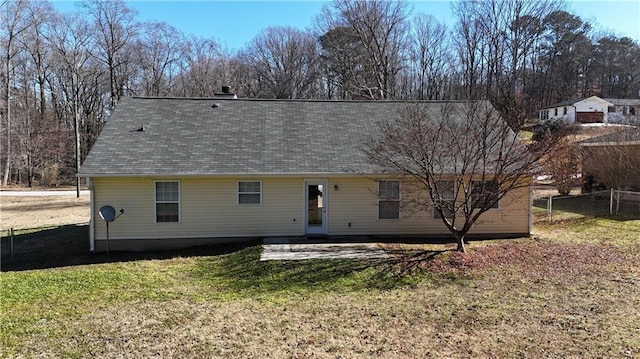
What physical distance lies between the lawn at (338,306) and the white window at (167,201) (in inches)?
61.3

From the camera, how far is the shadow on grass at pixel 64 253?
Result: 37.7 ft

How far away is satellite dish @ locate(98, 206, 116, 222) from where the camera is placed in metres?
11.8

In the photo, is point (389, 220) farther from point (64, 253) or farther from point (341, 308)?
point (64, 253)

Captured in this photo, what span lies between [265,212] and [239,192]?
3.21ft

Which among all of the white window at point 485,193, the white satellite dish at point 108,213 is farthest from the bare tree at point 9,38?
the white window at point 485,193

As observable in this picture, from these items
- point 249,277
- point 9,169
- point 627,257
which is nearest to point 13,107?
point 9,169

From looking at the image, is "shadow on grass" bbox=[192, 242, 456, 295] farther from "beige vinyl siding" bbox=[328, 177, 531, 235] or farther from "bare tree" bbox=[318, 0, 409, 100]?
"bare tree" bbox=[318, 0, 409, 100]

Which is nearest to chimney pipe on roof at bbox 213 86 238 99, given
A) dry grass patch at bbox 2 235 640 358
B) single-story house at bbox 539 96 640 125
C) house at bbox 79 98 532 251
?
house at bbox 79 98 532 251

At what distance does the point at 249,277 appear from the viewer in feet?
31.1

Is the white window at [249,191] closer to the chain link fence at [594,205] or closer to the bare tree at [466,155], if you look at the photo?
the bare tree at [466,155]

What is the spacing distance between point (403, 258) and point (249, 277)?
3746 millimetres

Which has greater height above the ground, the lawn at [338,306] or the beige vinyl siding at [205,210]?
the beige vinyl siding at [205,210]

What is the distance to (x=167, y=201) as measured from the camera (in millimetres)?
12703

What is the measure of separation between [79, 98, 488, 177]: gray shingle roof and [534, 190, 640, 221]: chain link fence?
699 cm
